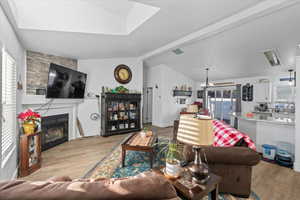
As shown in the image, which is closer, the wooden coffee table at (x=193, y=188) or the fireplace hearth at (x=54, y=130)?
the wooden coffee table at (x=193, y=188)

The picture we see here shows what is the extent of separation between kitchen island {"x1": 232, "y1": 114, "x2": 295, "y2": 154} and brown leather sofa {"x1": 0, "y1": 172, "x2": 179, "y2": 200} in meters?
3.37

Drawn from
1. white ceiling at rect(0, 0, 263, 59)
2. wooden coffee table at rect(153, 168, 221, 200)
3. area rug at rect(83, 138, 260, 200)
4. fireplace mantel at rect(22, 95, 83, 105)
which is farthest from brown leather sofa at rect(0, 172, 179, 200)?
fireplace mantel at rect(22, 95, 83, 105)

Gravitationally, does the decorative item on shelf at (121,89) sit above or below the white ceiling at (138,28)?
below

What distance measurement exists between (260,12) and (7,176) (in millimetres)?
4602

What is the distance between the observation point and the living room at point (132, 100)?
4.25 ft

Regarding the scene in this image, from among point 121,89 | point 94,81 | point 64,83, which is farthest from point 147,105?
point 64,83

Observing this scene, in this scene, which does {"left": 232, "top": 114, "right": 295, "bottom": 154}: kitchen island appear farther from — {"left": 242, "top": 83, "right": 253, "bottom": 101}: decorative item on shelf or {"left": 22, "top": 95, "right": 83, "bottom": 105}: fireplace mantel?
{"left": 22, "top": 95, "right": 83, "bottom": 105}: fireplace mantel

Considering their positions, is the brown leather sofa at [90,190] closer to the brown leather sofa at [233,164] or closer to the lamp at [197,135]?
the lamp at [197,135]

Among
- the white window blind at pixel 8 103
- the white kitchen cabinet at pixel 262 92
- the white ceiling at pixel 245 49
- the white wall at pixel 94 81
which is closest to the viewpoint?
the white window blind at pixel 8 103

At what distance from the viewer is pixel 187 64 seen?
5590mm

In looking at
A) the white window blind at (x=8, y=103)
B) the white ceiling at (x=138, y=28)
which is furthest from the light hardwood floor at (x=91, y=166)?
the white ceiling at (x=138, y=28)

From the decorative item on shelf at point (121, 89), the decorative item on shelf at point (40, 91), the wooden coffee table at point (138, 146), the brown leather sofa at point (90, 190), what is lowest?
the wooden coffee table at point (138, 146)

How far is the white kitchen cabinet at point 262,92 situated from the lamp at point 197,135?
220 inches

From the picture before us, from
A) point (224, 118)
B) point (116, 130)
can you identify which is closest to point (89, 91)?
point (116, 130)
